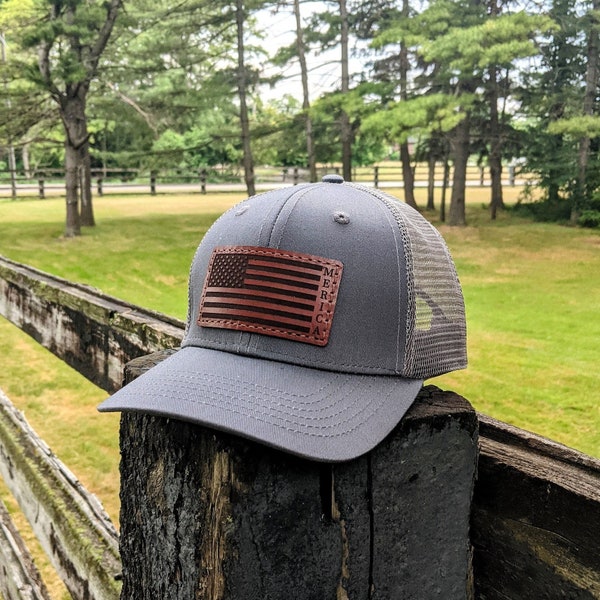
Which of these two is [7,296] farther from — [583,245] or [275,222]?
[583,245]

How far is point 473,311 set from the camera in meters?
8.66

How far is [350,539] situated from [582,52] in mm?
19947

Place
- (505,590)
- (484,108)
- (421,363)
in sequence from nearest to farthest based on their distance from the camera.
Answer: (505,590)
(421,363)
(484,108)

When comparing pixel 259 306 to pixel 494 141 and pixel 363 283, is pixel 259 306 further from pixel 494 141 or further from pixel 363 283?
pixel 494 141

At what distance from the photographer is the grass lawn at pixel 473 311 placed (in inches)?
193

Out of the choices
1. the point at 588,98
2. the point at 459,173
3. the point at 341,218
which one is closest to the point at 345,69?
the point at 459,173

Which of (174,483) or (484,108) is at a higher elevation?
(484,108)

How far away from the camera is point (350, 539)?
795 mm

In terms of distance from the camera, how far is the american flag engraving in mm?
942

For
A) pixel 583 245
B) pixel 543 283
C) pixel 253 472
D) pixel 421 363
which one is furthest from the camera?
pixel 583 245

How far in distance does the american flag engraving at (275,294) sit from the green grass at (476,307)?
9.90 ft

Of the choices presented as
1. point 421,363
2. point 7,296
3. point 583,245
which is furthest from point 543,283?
point 421,363

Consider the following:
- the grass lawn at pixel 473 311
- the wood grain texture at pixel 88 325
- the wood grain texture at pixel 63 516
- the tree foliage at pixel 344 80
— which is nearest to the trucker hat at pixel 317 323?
the wood grain texture at pixel 88 325

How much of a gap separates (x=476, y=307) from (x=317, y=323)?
833cm
